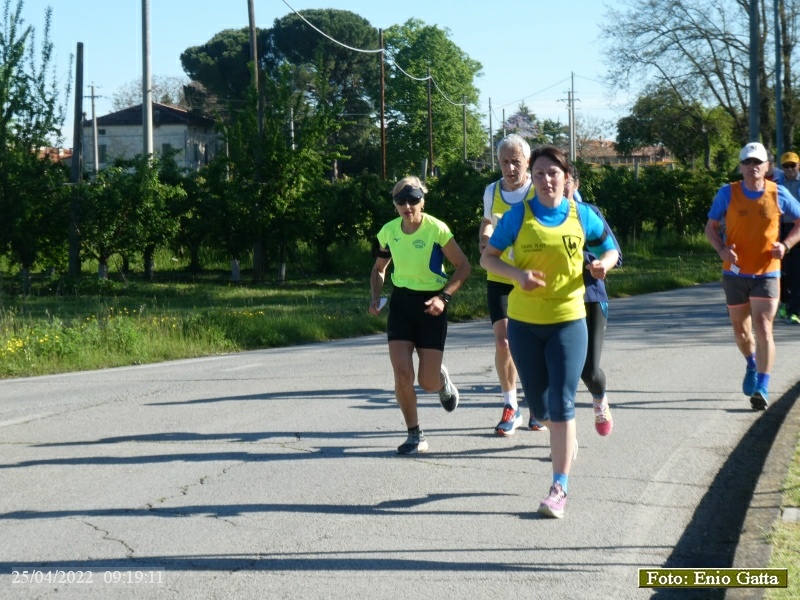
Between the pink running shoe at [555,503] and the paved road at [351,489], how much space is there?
6 centimetres

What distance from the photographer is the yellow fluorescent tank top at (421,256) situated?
315 inches

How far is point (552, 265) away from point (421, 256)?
1929 millimetres

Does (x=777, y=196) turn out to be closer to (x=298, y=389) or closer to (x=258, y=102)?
(x=298, y=389)

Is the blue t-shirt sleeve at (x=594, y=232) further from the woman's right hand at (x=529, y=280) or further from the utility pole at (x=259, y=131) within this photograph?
Result: the utility pole at (x=259, y=131)

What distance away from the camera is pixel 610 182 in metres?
41.1

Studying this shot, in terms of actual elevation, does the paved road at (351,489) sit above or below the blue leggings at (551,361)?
below

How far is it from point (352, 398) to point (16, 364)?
554 centimetres

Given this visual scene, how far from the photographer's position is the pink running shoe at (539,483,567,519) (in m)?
6.29

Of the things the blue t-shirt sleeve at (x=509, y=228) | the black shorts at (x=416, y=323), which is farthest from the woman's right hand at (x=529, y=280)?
the black shorts at (x=416, y=323)

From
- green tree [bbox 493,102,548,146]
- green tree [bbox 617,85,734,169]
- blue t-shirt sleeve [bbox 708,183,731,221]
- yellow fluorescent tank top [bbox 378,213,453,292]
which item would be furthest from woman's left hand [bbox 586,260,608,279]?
green tree [bbox 493,102,548,146]

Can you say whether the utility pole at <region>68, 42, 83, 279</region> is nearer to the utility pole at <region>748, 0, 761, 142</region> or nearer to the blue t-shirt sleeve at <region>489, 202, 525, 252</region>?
the utility pole at <region>748, 0, 761, 142</region>

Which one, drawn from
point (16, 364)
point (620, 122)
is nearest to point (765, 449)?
point (16, 364)

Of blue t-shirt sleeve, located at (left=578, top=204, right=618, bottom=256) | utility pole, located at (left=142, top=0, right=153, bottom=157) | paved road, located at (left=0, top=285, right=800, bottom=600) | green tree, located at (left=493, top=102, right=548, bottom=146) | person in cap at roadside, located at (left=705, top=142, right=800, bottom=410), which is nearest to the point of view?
paved road, located at (left=0, top=285, right=800, bottom=600)

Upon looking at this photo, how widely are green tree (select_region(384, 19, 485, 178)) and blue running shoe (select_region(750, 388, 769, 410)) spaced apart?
239ft
